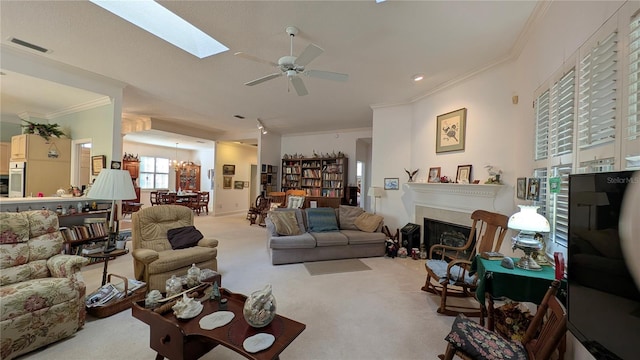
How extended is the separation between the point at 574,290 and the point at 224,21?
3.27 m

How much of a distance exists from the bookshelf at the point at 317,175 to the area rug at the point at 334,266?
3422 mm

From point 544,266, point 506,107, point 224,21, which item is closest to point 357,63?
point 224,21

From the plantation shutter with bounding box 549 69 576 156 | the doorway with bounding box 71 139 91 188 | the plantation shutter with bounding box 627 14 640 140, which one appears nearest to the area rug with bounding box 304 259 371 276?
the plantation shutter with bounding box 549 69 576 156

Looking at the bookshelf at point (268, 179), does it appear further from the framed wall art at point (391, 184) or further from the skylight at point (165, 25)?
the skylight at point (165, 25)

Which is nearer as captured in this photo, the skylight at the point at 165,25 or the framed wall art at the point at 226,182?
the skylight at the point at 165,25

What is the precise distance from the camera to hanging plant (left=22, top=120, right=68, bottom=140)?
14.2 feet

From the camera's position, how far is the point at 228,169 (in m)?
9.08

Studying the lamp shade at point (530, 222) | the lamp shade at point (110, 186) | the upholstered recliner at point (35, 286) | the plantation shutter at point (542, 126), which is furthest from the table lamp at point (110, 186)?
the plantation shutter at point (542, 126)

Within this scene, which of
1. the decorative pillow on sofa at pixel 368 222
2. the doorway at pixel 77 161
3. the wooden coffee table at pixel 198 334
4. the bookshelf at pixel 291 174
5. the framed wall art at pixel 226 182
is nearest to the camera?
the wooden coffee table at pixel 198 334

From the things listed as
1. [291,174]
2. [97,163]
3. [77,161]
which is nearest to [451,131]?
[291,174]

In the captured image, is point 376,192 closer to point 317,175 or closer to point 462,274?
point 462,274

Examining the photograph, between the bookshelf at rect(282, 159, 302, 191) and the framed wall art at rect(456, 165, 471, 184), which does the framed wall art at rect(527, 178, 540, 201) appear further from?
the bookshelf at rect(282, 159, 302, 191)

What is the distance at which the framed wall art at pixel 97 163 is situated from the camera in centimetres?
411

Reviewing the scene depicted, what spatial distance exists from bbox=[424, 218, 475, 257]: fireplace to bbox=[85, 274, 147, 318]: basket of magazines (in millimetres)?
4290
